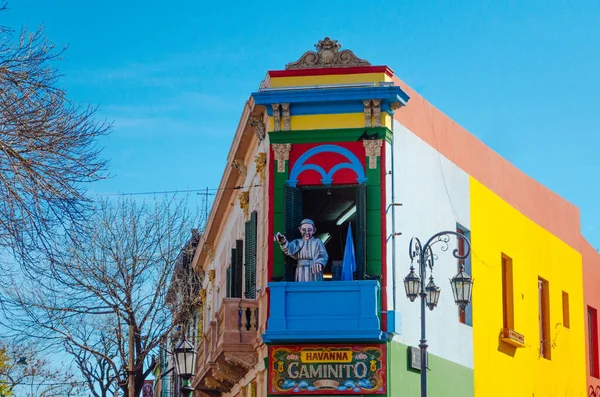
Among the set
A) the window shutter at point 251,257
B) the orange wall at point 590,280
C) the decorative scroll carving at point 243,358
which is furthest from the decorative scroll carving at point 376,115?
the orange wall at point 590,280

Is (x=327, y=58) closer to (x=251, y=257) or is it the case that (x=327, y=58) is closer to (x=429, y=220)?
(x=429, y=220)

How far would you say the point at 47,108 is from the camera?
15.4m

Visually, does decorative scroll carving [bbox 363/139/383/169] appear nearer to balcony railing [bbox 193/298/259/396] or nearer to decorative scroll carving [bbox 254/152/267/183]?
decorative scroll carving [bbox 254/152/267/183]

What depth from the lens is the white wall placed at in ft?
69.5

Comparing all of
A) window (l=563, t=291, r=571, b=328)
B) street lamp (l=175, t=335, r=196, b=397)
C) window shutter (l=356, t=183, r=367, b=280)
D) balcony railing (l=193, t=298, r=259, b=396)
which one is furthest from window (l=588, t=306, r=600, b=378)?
street lamp (l=175, t=335, r=196, b=397)

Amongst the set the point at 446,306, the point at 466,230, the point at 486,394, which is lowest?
the point at 486,394

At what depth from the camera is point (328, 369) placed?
20.3m

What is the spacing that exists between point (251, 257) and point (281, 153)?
3.27 meters

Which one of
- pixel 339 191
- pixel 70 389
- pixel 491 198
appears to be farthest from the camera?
pixel 70 389

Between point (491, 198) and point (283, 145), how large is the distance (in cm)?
657

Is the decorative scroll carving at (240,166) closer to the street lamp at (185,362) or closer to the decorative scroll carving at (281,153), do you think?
the decorative scroll carving at (281,153)

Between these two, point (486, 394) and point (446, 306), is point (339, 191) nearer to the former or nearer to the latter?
point (446, 306)

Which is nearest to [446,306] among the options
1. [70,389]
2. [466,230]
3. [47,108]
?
[466,230]

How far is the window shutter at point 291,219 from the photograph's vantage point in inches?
828
